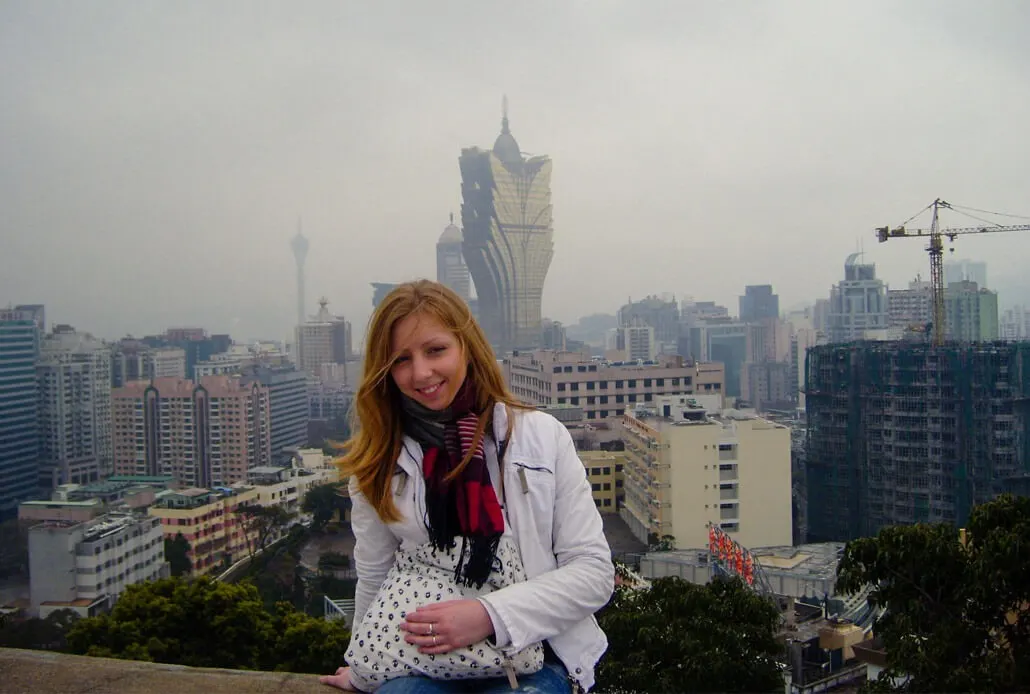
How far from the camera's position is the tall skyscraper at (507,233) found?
28531 mm

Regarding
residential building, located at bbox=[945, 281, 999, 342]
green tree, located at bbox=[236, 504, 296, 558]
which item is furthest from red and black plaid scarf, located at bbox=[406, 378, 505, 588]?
residential building, located at bbox=[945, 281, 999, 342]

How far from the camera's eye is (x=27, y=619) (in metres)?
6.49

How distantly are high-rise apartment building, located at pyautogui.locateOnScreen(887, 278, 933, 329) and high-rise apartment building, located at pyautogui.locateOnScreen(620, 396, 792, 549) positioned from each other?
893cm

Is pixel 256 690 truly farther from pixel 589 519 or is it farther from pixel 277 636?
pixel 277 636

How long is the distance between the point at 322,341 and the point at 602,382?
9125 millimetres

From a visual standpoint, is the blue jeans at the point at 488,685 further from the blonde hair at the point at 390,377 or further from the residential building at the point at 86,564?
the residential building at the point at 86,564

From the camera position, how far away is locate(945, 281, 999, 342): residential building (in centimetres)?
1631

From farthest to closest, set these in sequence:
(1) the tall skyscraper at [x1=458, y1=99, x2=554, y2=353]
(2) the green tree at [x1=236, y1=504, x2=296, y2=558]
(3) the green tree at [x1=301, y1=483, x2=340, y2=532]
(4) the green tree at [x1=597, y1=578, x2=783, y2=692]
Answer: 1. (1) the tall skyscraper at [x1=458, y1=99, x2=554, y2=353]
2. (2) the green tree at [x1=236, y1=504, x2=296, y2=558]
3. (3) the green tree at [x1=301, y1=483, x2=340, y2=532]
4. (4) the green tree at [x1=597, y1=578, x2=783, y2=692]

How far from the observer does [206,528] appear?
975 centimetres

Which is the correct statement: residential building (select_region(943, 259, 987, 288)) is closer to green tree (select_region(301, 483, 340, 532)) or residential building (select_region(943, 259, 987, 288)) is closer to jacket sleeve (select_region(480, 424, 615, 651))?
green tree (select_region(301, 483, 340, 532))

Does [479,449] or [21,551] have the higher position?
[479,449]

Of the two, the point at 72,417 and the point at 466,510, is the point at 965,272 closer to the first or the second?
the point at 72,417

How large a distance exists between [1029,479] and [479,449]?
11.6 metres

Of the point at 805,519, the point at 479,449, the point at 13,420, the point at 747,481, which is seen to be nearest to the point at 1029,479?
the point at 805,519
